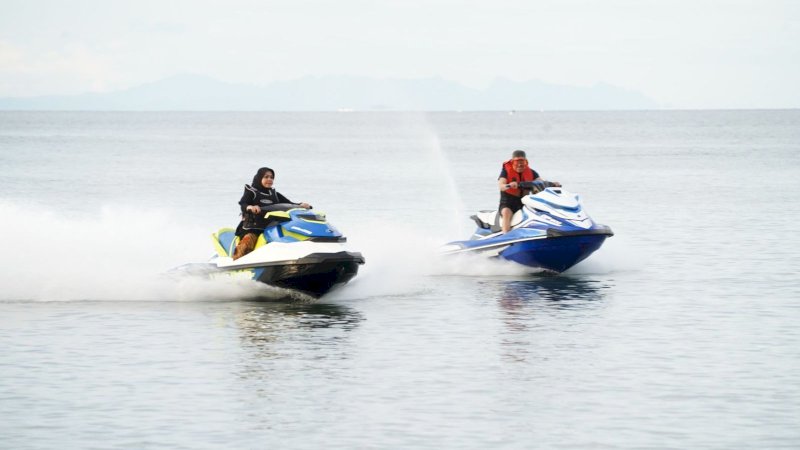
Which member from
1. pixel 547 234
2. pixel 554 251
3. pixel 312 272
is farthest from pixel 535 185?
pixel 312 272

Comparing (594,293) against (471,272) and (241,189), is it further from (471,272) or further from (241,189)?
(241,189)

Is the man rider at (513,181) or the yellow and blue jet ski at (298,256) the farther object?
the man rider at (513,181)

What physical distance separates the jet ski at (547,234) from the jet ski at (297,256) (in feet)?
11.8

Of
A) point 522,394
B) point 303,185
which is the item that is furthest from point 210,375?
point 303,185

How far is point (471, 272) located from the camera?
70.5 feet

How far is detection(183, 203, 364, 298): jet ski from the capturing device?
17.4 metres

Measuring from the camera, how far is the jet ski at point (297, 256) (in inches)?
686

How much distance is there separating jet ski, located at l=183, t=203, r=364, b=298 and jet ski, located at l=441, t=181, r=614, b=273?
3607 millimetres

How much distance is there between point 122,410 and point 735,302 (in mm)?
9713

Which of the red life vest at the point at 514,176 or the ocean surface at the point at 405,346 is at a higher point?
the red life vest at the point at 514,176

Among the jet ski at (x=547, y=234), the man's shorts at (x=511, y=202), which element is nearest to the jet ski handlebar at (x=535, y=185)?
the jet ski at (x=547, y=234)

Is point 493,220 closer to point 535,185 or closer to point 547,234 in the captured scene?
point 535,185

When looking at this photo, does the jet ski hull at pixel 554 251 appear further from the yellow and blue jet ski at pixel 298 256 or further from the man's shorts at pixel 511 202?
the yellow and blue jet ski at pixel 298 256

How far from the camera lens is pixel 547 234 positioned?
66.1ft
